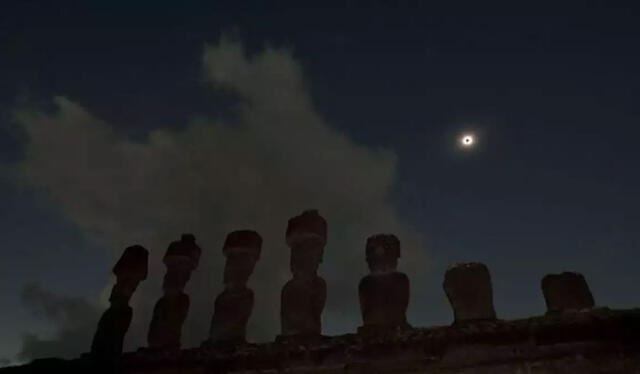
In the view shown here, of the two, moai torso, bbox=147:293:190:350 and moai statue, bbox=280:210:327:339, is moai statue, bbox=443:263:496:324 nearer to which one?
moai statue, bbox=280:210:327:339

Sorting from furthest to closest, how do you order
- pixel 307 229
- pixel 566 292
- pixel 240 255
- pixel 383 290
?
pixel 240 255 < pixel 307 229 < pixel 383 290 < pixel 566 292

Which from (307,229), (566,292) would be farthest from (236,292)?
(566,292)

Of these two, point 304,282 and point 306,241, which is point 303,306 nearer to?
point 304,282

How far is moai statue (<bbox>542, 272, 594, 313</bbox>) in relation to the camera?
5.95 metres

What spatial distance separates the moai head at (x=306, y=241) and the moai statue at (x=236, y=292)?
0.58 metres

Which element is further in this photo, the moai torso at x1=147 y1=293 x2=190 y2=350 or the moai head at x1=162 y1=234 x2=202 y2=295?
the moai head at x1=162 y1=234 x2=202 y2=295

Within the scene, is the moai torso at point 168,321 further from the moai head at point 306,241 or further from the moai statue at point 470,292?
the moai statue at point 470,292

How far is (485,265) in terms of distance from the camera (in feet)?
20.6

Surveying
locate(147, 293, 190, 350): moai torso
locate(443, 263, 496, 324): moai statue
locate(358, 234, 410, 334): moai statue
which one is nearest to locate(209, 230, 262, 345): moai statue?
locate(147, 293, 190, 350): moai torso

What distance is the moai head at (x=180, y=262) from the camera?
24.8 ft

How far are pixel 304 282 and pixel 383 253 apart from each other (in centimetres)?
101

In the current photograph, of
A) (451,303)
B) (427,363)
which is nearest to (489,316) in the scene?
(451,303)

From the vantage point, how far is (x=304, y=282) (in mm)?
6793

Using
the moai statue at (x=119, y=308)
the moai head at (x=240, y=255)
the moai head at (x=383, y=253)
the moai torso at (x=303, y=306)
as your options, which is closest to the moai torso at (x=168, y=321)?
the moai statue at (x=119, y=308)
